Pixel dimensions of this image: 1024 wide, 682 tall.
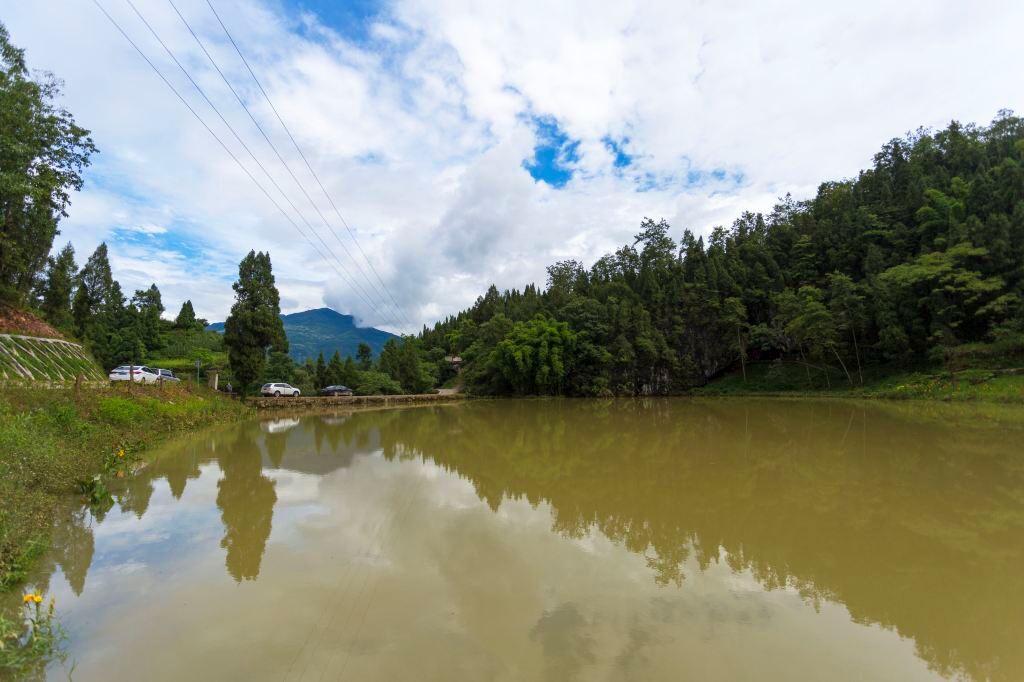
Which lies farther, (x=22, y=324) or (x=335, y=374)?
(x=335, y=374)

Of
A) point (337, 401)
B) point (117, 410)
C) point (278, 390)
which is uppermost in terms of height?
point (278, 390)

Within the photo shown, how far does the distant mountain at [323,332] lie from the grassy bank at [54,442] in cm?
13785

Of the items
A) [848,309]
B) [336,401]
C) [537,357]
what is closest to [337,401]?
[336,401]

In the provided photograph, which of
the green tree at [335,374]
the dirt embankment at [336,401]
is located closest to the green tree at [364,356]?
the green tree at [335,374]

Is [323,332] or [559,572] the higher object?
[323,332]

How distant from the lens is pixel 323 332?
17425cm

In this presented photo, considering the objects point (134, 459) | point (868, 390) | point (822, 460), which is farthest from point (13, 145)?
point (868, 390)

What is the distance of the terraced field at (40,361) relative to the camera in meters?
13.8

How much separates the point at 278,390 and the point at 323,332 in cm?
15459

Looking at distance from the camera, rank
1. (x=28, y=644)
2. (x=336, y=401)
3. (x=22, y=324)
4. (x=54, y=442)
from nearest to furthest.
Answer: (x=28, y=644)
(x=54, y=442)
(x=22, y=324)
(x=336, y=401)

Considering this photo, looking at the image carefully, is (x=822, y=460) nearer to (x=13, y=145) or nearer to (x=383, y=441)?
(x=383, y=441)

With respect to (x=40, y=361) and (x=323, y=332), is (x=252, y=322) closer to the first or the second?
(x=40, y=361)

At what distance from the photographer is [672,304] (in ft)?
140

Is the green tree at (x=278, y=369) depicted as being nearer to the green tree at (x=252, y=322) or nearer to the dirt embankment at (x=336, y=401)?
the dirt embankment at (x=336, y=401)
